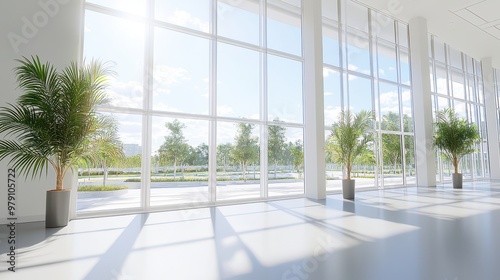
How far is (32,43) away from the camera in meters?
4.55

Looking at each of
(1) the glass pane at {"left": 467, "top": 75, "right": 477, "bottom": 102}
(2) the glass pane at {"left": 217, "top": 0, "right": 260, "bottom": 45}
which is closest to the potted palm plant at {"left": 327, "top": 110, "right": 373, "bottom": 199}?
(2) the glass pane at {"left": 217, "top": 0, "right": 260, "bottom": 45}

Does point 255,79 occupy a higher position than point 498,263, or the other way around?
point 255,79

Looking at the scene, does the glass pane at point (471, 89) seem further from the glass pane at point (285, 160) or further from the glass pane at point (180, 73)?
the glass pane at point (180, 73)

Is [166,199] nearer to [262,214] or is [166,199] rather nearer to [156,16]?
[262,214]

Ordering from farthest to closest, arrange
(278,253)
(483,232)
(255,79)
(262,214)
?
(255,79) → (262,214) → (483,232) → (278,253)

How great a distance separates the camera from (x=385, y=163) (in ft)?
30.9

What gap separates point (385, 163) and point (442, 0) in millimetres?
5270

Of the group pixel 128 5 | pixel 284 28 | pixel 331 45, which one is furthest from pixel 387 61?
pixel 128 5

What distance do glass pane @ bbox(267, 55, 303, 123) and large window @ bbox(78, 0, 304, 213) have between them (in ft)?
0.09

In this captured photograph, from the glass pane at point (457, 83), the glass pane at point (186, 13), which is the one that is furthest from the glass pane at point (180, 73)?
the glass pane at point (457, 83)

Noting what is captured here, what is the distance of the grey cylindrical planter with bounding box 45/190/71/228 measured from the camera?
4078 mm

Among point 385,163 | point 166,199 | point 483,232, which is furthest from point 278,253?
point 385,163

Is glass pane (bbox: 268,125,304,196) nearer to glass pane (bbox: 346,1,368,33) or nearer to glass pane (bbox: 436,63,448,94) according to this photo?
glass pane (bbox: 346,1,368,33)

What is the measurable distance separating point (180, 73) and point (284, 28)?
11.4 feet
